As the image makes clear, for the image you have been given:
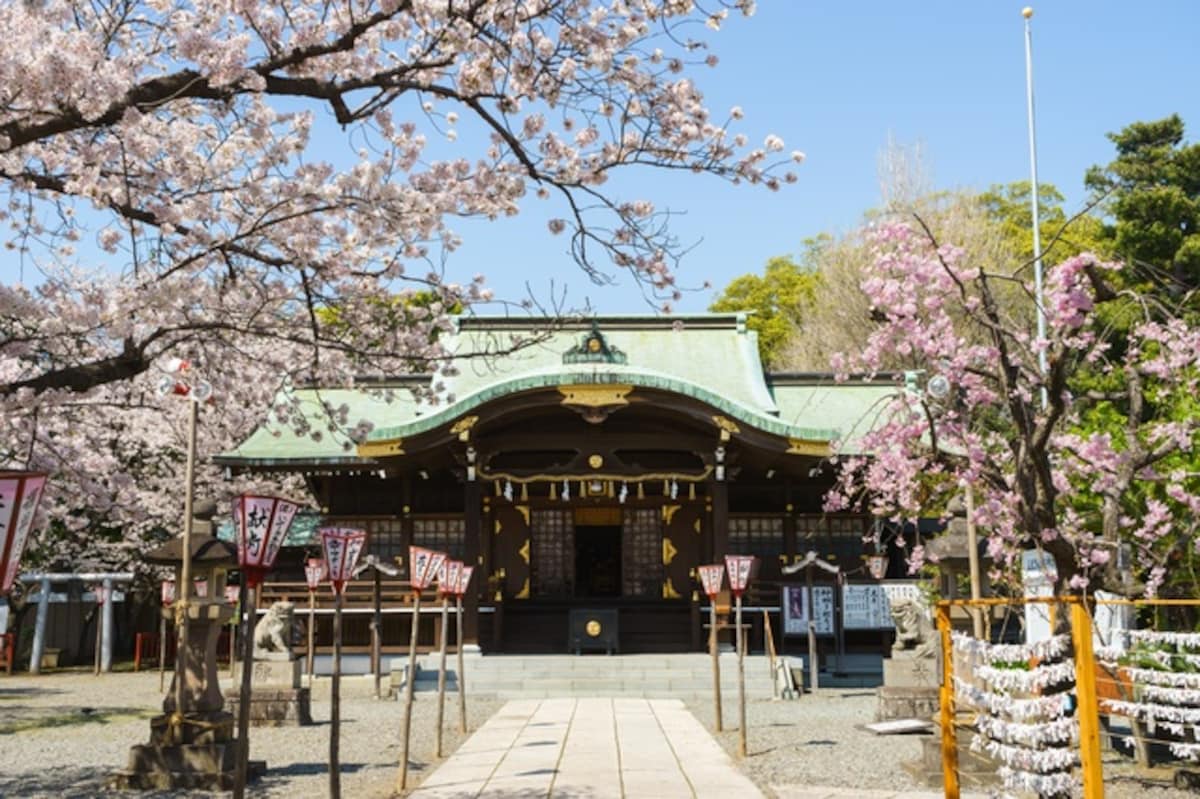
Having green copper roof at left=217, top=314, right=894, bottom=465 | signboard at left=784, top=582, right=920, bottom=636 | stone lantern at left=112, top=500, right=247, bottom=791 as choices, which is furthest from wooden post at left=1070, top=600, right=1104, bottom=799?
signboard at left=784, top=582, right=920, bottom=636

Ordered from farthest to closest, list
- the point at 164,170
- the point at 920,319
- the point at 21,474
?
the point at 920,319, the point at 164,170, the point at 21,474

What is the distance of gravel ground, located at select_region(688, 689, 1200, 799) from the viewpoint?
948cm

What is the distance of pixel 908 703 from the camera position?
1369 centimetres

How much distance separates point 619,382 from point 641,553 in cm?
461

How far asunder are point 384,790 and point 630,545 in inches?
483

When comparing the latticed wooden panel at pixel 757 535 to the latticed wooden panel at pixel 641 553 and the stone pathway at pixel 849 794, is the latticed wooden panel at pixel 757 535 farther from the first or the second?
the stone pathway at pixel 849 794

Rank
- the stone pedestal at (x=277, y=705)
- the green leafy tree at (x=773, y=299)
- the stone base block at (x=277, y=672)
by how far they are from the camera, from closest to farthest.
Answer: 1. the stone pedestal at (x=277, y=705)
2. the stone base block at (x=277, y=672)
3. the green leafy tree at (x=773, y=299)

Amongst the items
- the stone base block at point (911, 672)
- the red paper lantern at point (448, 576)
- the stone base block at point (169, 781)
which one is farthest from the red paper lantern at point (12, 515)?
the stone base block at point (911, 672)

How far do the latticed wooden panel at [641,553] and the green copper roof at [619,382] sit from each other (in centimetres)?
289

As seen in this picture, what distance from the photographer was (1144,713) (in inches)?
352

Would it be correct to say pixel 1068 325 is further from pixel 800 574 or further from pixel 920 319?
pixel 800 574

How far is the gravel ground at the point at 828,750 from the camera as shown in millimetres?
9477

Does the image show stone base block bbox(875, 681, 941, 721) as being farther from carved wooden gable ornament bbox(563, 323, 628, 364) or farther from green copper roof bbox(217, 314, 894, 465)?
carved wooden gable ornament bbox(563, 323, 628, 364)

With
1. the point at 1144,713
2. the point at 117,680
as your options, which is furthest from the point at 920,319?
the point at 117,680
